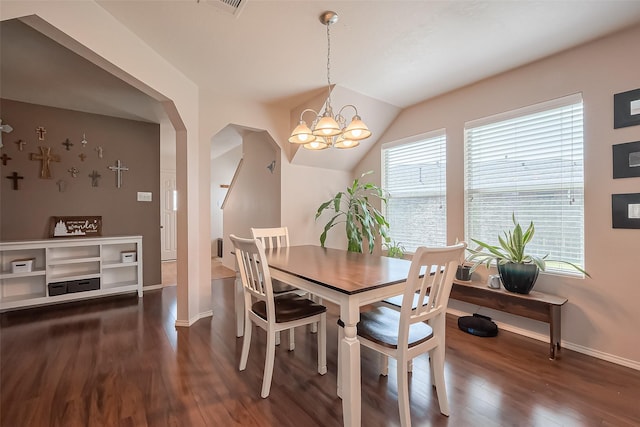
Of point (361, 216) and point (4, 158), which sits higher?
point (4, 158)

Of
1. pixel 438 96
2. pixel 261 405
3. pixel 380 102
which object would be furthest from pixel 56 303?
pixel 438 96

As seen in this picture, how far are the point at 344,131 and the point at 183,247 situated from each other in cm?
204

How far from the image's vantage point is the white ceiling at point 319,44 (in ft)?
6.10

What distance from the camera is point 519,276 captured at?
2375 millimetres

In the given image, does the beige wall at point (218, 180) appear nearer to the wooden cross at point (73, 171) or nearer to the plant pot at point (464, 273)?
the wooden cross at point (73, 171)

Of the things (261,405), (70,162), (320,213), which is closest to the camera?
(261,405)

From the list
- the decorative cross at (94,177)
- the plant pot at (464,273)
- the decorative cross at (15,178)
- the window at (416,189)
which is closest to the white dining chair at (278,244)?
the plant pot at (464,273)

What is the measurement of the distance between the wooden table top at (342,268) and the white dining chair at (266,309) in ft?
0.52

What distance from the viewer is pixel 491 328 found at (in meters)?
2.56

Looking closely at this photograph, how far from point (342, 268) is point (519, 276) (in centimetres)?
166

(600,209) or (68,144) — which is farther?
(68,144)

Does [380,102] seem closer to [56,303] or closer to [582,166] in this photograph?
[582,166]

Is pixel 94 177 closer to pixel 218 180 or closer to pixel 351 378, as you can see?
pixel 218 180

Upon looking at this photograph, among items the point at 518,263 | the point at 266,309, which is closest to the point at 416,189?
the point at 518,263
